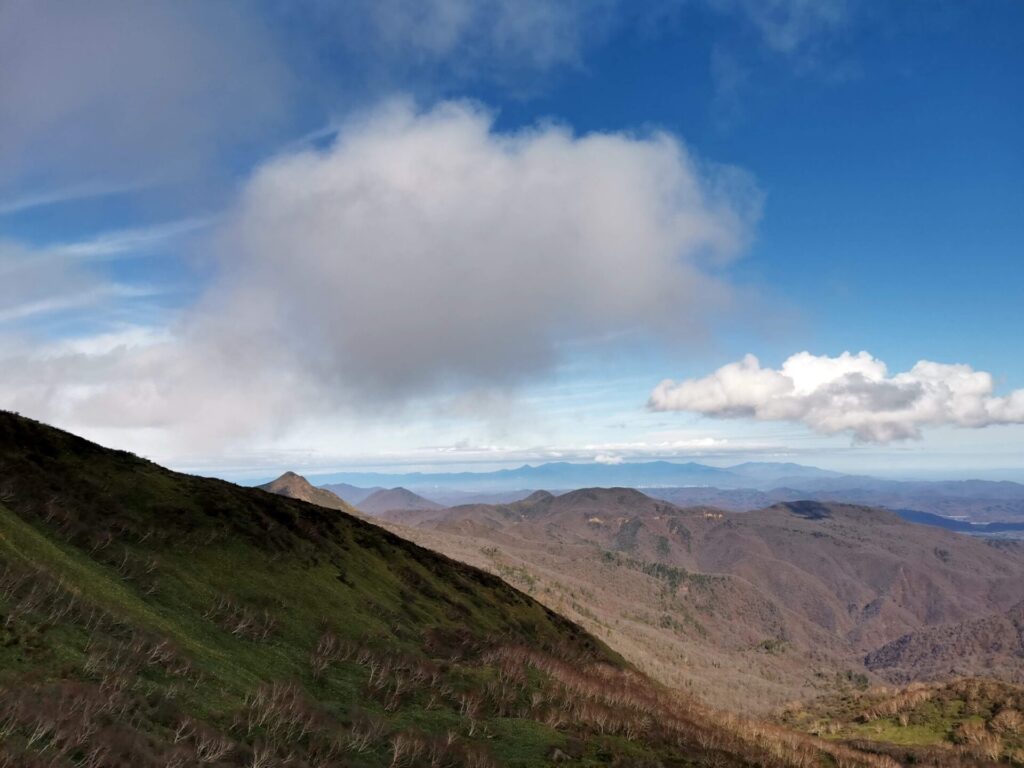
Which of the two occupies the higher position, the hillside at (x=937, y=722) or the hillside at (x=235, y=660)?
the hillside at (x=235, y=660)

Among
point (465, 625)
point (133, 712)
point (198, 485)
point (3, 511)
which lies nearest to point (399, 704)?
point (133, 712)

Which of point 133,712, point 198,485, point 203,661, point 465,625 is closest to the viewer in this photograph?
point 133,712

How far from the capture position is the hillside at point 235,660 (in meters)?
13.3

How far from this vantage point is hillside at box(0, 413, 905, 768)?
523 inches

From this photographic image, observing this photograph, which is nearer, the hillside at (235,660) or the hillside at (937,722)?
the hillside at (235,660)

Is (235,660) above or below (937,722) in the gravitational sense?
above

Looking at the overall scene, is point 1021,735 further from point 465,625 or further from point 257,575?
point 257,575

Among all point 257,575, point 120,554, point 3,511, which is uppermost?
point 3,511

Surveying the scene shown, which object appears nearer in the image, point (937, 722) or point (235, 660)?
point (235, 660)

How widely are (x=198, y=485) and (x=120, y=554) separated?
16.7 metres

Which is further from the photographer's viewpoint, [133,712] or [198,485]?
[198,485]

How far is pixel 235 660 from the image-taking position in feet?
69.8

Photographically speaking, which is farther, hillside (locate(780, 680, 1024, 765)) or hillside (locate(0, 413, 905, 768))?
hillside (locate(780, 680, 1024, 765))

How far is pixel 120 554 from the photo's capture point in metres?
27.2
